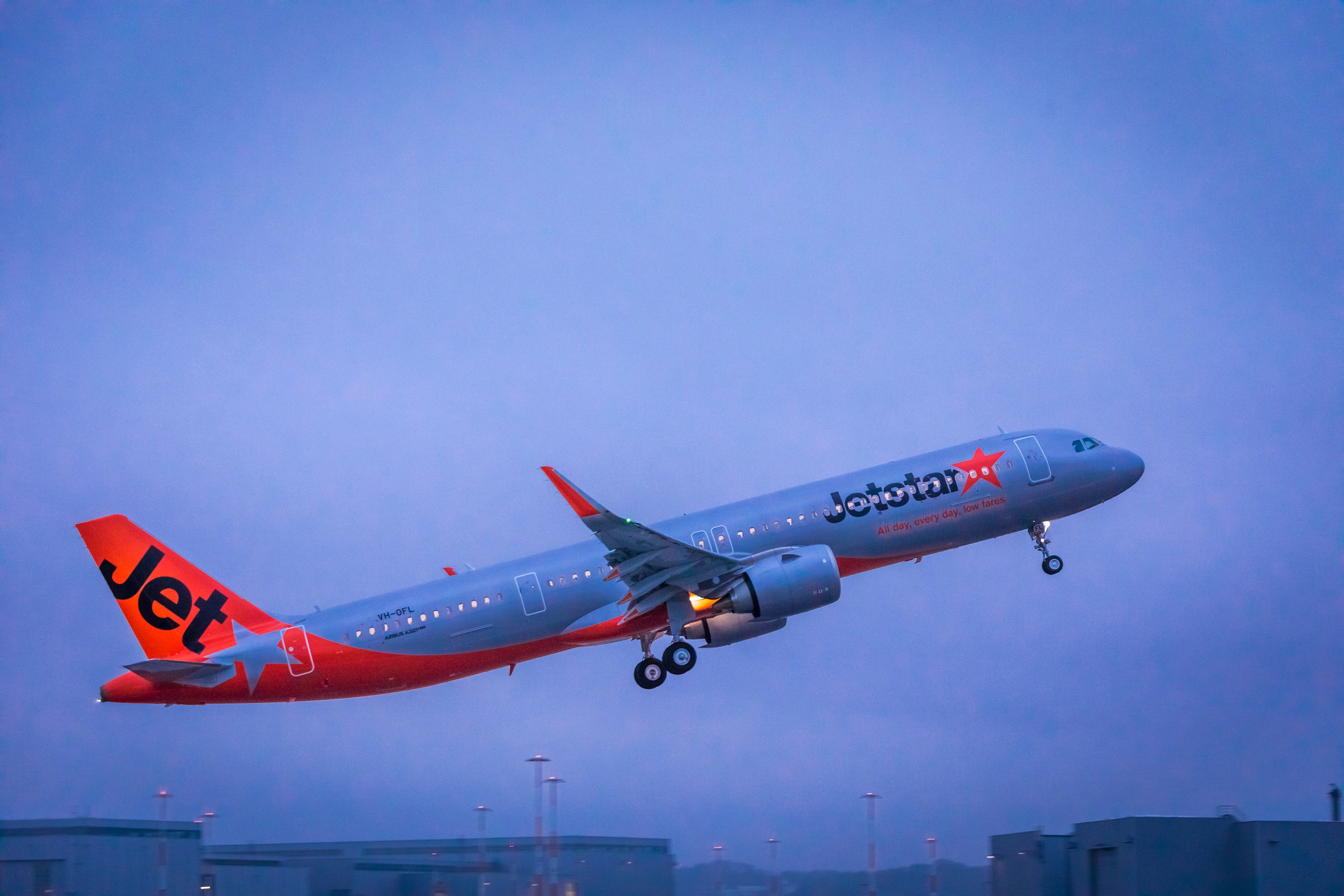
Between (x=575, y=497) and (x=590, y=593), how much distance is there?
5.64m

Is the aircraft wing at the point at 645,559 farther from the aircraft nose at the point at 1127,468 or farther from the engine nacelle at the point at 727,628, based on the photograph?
the aircraft nose at the point at 1127,468

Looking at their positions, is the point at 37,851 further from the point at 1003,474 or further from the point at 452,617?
the point at 1003,474

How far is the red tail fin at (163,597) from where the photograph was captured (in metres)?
34.3

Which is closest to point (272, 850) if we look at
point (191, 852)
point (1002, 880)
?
point (191, 852)

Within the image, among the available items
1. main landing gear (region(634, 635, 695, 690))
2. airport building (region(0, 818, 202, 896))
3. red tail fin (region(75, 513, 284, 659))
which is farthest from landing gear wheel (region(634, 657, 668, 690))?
airport building (region(0, 818, 202, 896))

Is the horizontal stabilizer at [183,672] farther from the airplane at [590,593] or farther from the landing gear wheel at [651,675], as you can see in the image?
the landing gear wheel at [651,675]

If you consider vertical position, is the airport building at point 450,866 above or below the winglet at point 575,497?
below

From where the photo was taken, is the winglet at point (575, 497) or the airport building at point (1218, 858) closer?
the winglet at point (575, 497)

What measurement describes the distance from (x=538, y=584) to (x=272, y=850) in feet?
47.1

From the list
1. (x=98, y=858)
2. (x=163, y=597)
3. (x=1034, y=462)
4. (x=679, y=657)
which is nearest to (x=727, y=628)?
(x=679, y=657)

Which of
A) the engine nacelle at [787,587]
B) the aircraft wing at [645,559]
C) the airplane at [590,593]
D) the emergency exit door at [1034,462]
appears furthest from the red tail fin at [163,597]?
the emergency exit door at [1034,462]

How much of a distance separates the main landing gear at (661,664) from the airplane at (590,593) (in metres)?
0.05

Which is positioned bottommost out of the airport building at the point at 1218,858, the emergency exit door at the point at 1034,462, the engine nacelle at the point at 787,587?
the airport building at the point at 1218,858

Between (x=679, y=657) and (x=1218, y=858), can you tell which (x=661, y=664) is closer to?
(x=679, y=657)
